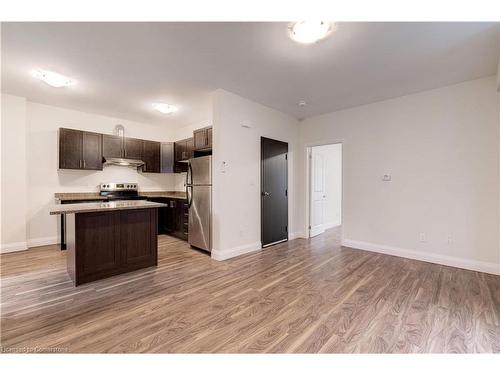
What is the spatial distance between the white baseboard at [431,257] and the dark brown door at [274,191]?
4.36 ft

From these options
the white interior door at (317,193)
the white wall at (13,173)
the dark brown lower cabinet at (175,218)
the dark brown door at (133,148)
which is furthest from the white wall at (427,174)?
the white wall at (13,173)

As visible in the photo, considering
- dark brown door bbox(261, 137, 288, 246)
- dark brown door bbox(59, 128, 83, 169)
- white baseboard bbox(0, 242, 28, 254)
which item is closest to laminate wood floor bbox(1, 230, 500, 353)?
white baseboard bbox(0, 242, 28, 254)

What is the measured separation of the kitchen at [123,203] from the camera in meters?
2.64

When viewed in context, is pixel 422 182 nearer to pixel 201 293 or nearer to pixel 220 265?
pixel 220 265

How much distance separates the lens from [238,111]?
3.76 m

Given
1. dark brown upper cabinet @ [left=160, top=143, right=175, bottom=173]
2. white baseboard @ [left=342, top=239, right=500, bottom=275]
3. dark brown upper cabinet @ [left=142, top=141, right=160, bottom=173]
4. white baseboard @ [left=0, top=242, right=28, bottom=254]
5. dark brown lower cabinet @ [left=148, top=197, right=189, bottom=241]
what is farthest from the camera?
dark brown upper cabinet @ [left=160, top=143, right=175, bottom=173]

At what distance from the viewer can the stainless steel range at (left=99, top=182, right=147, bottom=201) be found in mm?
4934

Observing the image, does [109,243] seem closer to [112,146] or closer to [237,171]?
[237,171]

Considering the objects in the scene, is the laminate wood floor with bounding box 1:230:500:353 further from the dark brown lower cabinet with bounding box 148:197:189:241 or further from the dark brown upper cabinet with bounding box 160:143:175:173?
the dark brown upper cabinet with bounding box 160:143:175:173

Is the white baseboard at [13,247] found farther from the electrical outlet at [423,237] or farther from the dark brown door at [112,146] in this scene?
the electrical outlet at [423,237]

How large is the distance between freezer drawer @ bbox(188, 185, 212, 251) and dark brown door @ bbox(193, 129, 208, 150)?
909 millimetres
